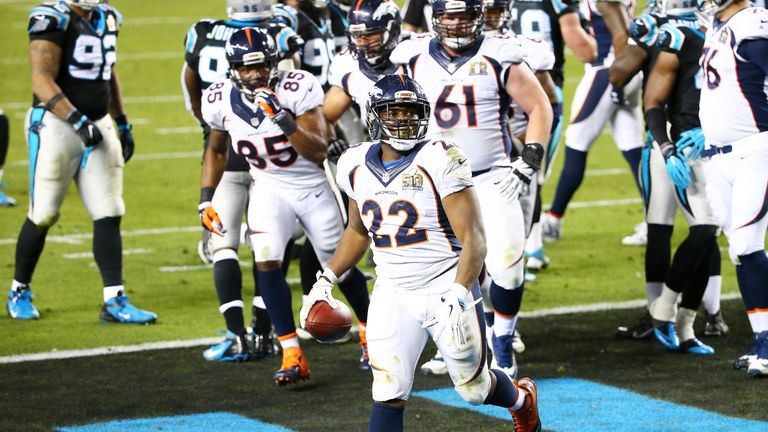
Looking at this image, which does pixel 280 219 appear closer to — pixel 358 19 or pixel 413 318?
pixel 358 19

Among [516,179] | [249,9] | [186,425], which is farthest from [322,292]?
[249,9]

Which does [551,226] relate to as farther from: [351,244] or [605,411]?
[351,244]

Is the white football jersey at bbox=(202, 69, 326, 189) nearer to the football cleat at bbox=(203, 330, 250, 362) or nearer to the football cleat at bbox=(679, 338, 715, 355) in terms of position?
the football cleat at bbox=(203, 330, 250, 362)

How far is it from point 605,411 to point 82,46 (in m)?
4.00

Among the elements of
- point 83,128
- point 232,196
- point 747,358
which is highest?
point 83,128

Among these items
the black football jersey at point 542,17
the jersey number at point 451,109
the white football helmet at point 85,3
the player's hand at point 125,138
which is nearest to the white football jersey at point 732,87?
the jersey number at point 451,109

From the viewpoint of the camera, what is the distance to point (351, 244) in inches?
206

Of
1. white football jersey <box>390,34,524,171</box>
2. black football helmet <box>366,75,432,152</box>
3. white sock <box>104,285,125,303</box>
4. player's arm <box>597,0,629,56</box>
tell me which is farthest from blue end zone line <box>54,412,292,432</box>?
player's arm <box>597,0,629,56</box>

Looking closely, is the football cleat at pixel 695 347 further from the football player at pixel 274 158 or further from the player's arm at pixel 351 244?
the player's arm at pixel 351 244

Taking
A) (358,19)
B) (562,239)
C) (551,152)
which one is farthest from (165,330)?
(562,239)

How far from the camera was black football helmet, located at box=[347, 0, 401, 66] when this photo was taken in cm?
682

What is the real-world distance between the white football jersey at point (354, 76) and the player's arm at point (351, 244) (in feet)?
5.58

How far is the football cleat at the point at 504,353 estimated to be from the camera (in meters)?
6.51

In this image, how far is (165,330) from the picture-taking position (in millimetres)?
7836
